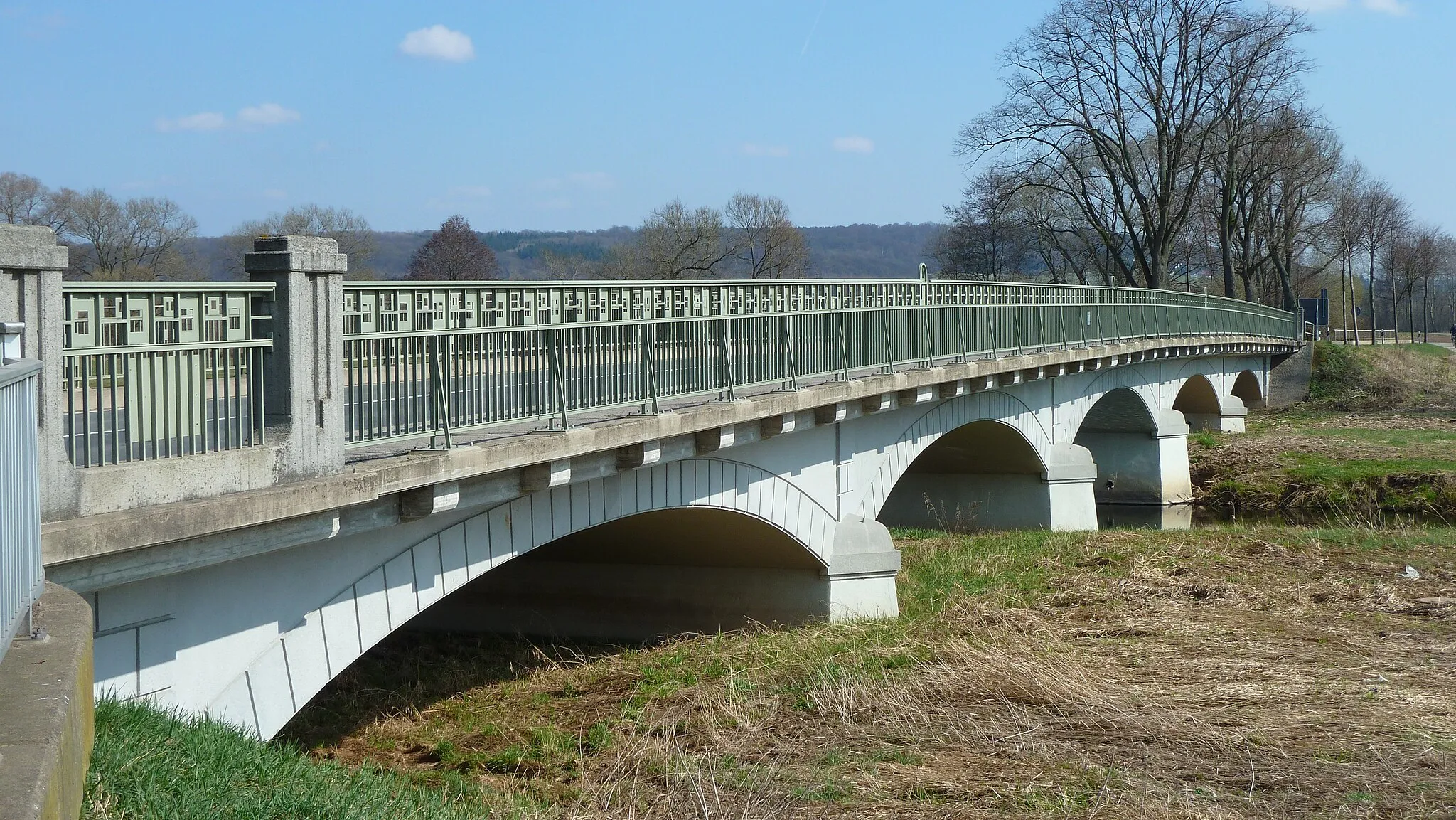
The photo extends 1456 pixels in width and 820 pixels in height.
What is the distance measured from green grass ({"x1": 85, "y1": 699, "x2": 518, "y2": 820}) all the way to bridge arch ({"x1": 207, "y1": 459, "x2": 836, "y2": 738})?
32cm

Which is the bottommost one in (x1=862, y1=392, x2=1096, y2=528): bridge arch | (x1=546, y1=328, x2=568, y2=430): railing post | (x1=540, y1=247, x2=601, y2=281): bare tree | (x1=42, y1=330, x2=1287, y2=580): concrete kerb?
(x1=862, y1=392, x2=1096, y2=528): bridge arch

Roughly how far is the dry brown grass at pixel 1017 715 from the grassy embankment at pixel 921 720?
0.03 m

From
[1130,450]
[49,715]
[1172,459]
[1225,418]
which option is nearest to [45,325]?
[49,715]

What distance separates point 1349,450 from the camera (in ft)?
106

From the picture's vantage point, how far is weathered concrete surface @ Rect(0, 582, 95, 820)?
3.16 metres

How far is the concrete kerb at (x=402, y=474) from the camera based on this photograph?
18.2 ft

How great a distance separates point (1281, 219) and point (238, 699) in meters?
60.8

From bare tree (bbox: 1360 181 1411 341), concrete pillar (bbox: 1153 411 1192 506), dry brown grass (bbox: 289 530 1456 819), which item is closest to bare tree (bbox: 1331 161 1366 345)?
bare tree (bbox: 1360 181 1411 341)

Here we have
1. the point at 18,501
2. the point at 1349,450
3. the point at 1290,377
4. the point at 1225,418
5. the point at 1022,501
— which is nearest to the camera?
the point at 18,501

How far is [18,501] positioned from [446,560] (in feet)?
14.7

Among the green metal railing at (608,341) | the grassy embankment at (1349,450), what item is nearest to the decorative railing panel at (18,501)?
the green metal railing at (608,341)

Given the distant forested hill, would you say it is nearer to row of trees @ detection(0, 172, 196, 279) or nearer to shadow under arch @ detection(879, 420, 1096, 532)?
row of trees @ detection(0, 172, 196, 279)

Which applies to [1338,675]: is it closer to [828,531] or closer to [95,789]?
[828,531]

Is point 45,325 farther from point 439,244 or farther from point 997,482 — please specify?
point 439,244
